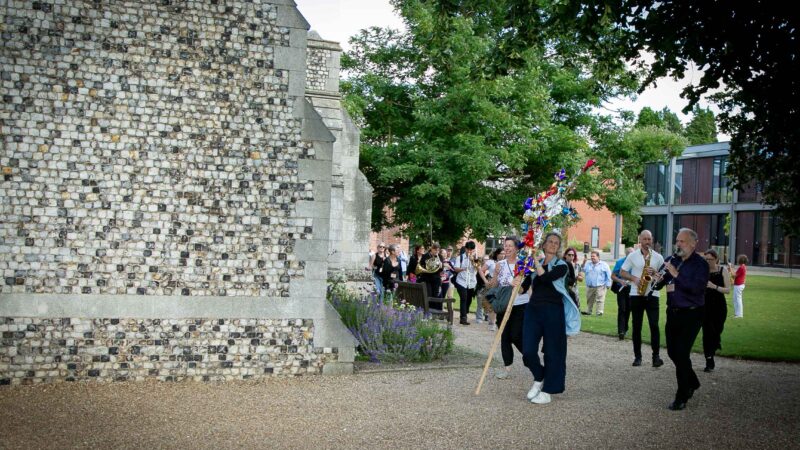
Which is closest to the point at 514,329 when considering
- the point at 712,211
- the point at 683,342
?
the point at 683,342

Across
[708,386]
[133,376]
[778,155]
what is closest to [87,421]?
[133,376]

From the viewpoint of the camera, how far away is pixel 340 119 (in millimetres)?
21641

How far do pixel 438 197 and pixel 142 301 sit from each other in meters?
19.1

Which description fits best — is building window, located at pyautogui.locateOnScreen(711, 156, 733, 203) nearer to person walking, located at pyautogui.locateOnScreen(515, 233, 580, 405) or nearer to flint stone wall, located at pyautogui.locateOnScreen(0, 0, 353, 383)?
person walking, located at pyautogui.locateOnScreen(515, 233, 580, 405)

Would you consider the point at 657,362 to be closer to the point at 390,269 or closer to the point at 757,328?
the point at 390,269

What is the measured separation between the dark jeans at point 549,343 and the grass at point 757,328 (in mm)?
5605

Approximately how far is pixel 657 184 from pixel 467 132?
44.6 meters

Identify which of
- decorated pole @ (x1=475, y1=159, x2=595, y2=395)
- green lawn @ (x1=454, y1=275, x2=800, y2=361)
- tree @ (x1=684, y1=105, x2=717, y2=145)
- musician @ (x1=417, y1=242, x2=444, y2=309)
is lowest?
green lawn @ (x1=454, y1=275, x2=800, y2=361)

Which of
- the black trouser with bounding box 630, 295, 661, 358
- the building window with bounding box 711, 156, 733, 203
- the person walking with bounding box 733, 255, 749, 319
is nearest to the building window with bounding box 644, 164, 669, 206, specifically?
the building window with bounding box 711, 156, 733, 203

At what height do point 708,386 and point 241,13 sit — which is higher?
point 241,13

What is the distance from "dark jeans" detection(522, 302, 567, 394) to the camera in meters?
9.73

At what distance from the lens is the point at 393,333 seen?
40.9ft

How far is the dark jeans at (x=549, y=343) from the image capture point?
383 inches

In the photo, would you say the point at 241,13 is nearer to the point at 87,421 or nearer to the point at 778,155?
the point at 87,421
